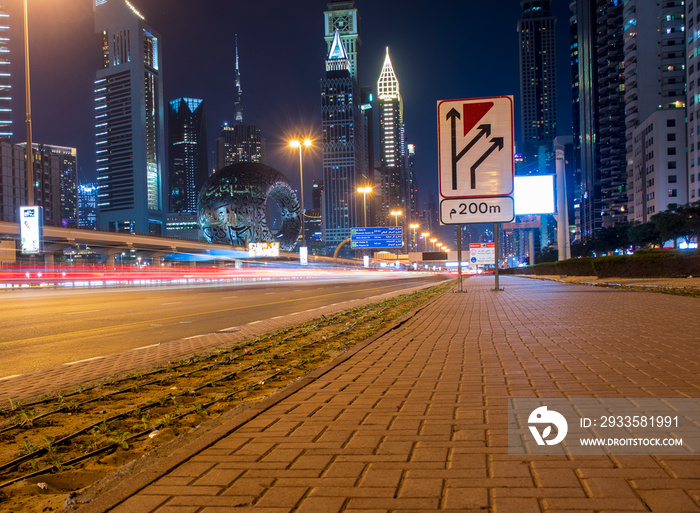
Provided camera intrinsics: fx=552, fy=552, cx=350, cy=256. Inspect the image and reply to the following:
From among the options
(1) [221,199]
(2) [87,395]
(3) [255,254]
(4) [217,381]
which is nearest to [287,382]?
(4) [217,381]

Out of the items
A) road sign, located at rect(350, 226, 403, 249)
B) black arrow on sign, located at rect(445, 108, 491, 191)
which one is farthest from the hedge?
road sign, located at rect(350, 226, 403, 249)

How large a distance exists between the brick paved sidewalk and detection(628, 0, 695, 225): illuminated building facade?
106330 mm

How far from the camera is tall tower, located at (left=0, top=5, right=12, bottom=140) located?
13925 centimetres

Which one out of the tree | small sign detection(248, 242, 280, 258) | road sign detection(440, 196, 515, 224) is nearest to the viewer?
road sign detection(440, 196, 515, 224)

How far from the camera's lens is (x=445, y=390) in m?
5.11

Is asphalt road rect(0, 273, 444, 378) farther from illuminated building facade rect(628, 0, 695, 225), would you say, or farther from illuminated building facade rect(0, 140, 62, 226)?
illuminated building facade rect(0, 140, 62, 226)

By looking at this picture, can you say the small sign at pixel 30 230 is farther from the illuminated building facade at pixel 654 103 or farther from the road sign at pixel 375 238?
the illuminated building facade at pixel 654 103

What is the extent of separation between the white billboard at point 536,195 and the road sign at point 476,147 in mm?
37855

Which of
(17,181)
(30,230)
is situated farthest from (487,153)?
(17,181)

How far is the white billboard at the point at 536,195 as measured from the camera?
49.3 metres

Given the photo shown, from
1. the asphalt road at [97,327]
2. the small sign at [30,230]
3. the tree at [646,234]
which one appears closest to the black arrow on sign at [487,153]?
the asphalt road at [97,327]

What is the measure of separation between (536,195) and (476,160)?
129 feet

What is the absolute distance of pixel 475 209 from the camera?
43.8 ft

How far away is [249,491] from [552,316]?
1004cm
